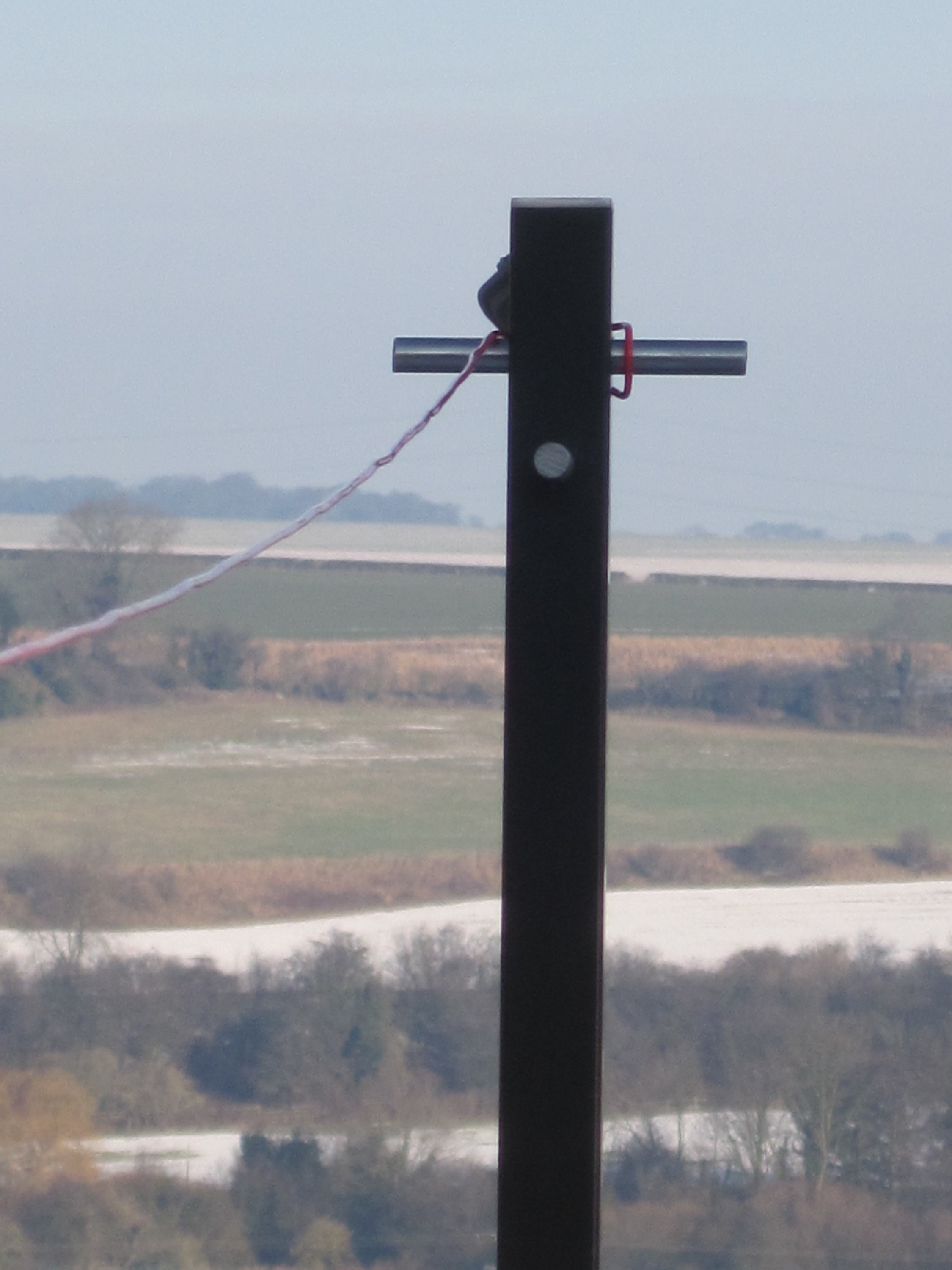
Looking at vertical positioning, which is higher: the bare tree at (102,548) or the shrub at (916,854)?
the bare tree at (102,548)

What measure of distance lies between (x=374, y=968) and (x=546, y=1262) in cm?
1039

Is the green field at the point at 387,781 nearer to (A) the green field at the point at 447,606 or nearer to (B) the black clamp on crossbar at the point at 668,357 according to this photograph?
(A) the green field at the point at 447,606

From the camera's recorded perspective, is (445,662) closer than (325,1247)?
No

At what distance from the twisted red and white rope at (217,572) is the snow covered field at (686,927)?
A: 10232 mm

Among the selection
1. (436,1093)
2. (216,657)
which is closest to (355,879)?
(216,657)

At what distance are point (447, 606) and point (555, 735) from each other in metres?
15.2

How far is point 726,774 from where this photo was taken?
13.6 meters

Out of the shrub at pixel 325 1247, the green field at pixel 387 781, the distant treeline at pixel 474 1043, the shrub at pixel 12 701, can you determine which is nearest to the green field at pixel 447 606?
the shrub at pixel 12 701

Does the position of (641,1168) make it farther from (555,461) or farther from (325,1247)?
(555,461)

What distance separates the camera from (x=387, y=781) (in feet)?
45.7

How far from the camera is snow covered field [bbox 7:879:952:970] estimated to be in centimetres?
1112

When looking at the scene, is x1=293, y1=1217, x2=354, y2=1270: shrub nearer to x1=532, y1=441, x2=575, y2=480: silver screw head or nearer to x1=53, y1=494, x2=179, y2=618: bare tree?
x1=53, y1=494, x2=179, y2=618: bare tree

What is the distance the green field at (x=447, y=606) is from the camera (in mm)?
12742

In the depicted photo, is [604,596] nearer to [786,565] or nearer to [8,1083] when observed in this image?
[8,1083]
